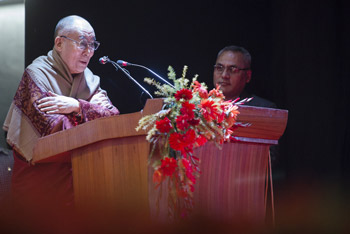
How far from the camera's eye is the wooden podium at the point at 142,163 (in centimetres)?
182

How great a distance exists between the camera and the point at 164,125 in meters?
1.73

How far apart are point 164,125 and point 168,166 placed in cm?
16

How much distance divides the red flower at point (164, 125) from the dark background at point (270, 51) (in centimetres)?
184

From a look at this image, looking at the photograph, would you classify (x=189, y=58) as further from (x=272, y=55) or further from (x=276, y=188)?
(x=276, y=188)

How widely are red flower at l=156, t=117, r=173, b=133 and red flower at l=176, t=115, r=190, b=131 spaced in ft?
0.10

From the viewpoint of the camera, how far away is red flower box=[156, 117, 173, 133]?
1724 millimetres

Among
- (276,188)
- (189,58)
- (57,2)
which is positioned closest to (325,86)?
(276,188)

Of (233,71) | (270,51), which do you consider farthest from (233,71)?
(270,51)

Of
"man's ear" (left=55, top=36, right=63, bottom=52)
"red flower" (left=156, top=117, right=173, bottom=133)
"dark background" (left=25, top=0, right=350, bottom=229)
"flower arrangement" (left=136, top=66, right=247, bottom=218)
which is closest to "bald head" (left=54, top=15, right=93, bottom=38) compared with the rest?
"man's ear" (left=55, top=36, right=63, bottom=52)

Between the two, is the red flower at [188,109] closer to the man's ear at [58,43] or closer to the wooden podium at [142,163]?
the wooden podium at [142,163]

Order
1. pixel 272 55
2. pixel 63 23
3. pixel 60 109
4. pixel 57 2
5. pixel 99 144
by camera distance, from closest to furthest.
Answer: pixel 99 144, pixel 60 109, pixel 63 23, pixel 272 55, pixel 57 2

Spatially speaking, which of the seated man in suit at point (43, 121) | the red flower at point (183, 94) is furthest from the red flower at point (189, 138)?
the seated man in suit at point (43, 121)

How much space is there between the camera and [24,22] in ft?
13.5

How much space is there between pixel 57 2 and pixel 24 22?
1.42 feet
